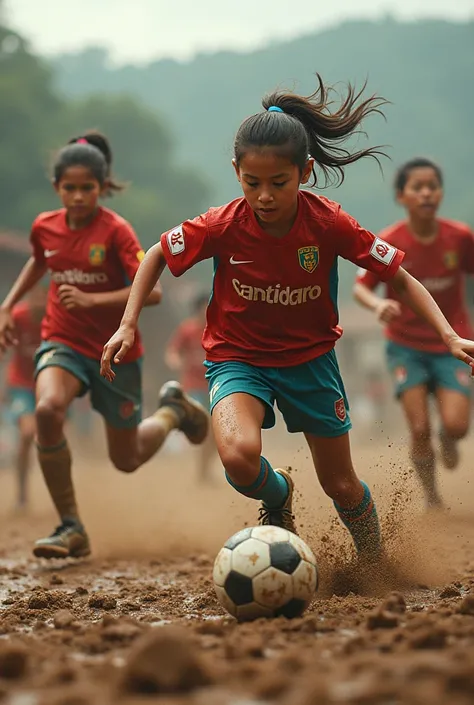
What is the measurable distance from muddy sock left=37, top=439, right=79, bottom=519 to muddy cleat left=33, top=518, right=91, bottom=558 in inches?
2.8

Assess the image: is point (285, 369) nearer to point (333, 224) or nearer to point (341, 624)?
point (333, 224)

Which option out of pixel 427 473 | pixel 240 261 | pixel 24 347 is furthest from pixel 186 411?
pixel 24 347

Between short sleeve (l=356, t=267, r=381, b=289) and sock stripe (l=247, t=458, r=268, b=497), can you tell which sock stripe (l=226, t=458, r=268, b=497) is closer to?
sock stripe (l=247, t=458, r=268, b=497)

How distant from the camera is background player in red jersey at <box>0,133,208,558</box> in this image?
5.84m

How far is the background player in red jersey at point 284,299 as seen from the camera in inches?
170

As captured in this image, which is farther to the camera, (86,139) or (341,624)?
(86,139)

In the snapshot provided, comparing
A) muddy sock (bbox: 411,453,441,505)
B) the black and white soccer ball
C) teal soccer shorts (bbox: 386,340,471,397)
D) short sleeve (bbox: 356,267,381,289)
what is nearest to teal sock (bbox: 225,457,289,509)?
the black and white soccer ball

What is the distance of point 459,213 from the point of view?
72.1 meters

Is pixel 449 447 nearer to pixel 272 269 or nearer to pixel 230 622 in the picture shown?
pixel 272 269

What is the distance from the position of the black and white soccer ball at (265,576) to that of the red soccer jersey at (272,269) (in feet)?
2.94

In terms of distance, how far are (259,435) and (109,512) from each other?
4.84 meters

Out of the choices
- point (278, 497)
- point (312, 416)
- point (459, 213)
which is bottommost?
point (278, 497)

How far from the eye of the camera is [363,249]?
4.50 meters

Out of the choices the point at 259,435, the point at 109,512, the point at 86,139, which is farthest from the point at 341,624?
the point at 109,512
